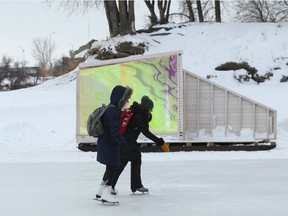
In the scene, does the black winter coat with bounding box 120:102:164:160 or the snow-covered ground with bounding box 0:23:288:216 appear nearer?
the snow-covered ground with bounding box 0:23:288:216

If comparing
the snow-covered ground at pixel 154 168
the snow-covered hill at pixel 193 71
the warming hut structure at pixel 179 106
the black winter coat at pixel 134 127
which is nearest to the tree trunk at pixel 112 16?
the snow-covered hill at pixel 193 71

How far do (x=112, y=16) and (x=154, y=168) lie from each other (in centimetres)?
2115

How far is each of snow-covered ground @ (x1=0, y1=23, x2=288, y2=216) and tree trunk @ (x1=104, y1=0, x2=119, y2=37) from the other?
17.6 feet

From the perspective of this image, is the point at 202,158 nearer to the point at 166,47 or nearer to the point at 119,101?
the point at 119,101

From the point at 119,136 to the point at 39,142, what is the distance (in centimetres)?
1076

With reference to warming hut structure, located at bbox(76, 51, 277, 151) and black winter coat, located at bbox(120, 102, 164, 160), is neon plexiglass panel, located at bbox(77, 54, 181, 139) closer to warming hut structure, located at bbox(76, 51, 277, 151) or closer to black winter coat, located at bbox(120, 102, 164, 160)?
warming hut structure, located at bbox(76, 51, 277, 151)

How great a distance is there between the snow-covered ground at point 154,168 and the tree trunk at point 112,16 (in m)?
5.35

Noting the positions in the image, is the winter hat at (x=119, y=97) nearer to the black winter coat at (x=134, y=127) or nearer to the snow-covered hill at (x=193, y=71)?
the black winter coat at (x=134, y=127)

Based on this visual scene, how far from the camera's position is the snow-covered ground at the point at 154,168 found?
782cm

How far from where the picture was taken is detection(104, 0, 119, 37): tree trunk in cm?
3203

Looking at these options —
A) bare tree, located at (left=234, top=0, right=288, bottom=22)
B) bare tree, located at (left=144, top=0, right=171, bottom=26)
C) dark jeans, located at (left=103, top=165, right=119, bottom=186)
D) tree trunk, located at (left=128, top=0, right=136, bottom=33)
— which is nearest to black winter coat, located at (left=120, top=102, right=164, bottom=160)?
dark jeans, located at (left=103, top=165, right=119, bottom=186)

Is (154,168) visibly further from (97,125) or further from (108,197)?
(97,125)

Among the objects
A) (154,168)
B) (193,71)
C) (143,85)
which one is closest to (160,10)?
(193,71)

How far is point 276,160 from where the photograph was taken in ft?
42.9
